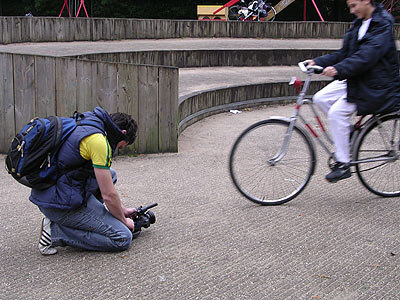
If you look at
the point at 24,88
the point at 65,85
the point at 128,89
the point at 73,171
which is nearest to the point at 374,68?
the point at 73,171

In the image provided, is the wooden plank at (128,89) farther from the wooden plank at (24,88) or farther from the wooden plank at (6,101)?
the wooden plank at (6,101)

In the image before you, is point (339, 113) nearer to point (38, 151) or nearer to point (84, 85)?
point (38, 151)

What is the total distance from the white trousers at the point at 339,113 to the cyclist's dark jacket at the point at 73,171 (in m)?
1.93

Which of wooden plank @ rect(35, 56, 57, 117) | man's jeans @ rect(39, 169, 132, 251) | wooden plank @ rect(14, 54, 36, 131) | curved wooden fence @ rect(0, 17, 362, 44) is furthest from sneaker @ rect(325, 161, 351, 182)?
curved wooden fence @ rect(0, 17, 362, 44)

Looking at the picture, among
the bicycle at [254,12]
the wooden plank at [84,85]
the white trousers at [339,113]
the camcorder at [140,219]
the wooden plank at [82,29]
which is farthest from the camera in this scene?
the bicycle at [254,12]

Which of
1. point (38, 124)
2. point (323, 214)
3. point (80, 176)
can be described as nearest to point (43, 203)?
point (80, 176)

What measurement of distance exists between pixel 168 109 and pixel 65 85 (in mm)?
1250

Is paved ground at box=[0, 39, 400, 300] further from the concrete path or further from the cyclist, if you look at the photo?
the concrete path

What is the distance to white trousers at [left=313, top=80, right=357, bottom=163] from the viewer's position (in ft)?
15.0

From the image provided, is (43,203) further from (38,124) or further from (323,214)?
(323,214)

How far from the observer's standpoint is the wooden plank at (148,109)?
21.5 ft

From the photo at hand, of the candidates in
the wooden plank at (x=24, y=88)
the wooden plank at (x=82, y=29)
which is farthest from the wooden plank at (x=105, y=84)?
the wooden plank at (x=82, y=29)

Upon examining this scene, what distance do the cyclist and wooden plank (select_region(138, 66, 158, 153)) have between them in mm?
2428

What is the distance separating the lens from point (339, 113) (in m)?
4.57
